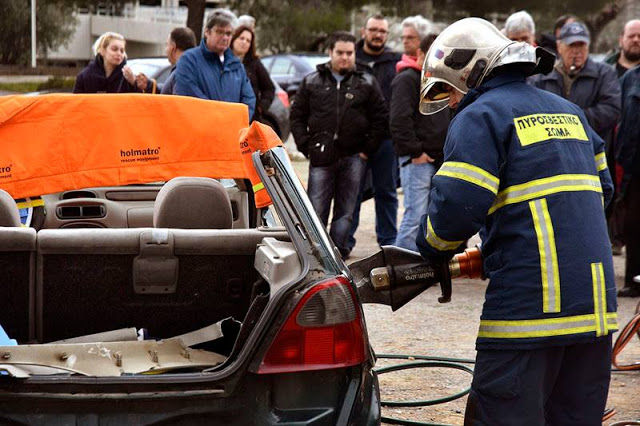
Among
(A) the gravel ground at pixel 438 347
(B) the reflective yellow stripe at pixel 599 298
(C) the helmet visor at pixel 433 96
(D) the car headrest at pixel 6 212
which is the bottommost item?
(A) the gravel ground at pixel 438 347

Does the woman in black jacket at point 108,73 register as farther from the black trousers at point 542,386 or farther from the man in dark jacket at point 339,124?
the black trousers at point 542,386

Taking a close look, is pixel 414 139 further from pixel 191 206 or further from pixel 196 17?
pixel 196 17

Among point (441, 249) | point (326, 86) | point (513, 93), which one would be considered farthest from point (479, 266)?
point (326, 86)

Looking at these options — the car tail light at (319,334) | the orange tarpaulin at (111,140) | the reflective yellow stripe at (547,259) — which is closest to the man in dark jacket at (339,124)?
the orange tarpaulin at (111,140)

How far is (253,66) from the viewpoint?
10086mm

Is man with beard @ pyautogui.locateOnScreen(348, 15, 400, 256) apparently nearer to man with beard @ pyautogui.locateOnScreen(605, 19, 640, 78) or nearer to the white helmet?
man with beard @ pyautogui.locateOnScreen(605, 19, 640, 78)

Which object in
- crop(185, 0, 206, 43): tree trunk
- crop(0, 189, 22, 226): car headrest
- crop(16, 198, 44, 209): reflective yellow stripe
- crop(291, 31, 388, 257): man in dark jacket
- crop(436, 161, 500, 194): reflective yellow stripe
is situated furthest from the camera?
crop(185, 0, 206, 43): tree trunk

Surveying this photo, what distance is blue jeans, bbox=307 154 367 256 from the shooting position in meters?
9.28

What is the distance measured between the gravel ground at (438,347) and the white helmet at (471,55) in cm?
201

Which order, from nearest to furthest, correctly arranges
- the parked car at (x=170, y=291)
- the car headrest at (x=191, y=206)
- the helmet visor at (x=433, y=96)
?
the parked car at (x=170, y=291)
the helmet visor at (x=433, y=96)
the car headrest at (x=191, y=206)

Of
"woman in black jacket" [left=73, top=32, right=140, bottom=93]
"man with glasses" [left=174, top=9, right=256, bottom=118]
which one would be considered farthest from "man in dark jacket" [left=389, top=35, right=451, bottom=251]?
"woman in black jacket" [left=73, top=32, right=140, bottom=93]

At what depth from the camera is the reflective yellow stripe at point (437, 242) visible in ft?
12.4

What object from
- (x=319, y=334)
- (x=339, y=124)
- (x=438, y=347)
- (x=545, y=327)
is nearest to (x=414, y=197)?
(x=339, y=124)

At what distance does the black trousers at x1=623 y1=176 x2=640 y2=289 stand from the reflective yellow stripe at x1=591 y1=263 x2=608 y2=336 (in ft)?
15.3
